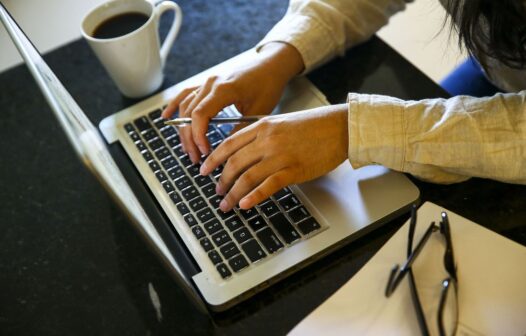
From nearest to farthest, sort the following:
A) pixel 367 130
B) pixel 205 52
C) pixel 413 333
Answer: pixel 413 333 → pixel 367 130 → pixel 205 52

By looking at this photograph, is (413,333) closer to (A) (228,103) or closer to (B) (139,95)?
(A) (228,103)

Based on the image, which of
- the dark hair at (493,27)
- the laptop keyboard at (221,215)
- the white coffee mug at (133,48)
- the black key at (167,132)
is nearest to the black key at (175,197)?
the laptop keyboard at (221,215)

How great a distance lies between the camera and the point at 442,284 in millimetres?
556

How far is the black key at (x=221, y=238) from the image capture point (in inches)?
24.6

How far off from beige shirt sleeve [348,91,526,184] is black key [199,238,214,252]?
189 millimetres

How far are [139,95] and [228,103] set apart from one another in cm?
16

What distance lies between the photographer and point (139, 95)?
32.4 inches

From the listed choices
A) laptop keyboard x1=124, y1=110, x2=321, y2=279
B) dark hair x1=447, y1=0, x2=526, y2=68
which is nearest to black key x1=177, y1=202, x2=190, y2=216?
laptop keyboard x1=124, y1=110, x2=321, y2=279

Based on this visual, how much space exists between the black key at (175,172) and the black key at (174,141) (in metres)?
0.04

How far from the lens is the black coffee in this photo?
30.5 inches

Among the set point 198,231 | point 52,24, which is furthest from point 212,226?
point 52,24

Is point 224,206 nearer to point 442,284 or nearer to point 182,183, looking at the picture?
point 182,183

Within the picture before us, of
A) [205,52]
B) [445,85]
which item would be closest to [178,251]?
[205,52]

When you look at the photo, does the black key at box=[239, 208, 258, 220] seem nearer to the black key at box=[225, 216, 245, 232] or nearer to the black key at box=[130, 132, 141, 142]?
the black key at box=[225, 216, 245, 232]
